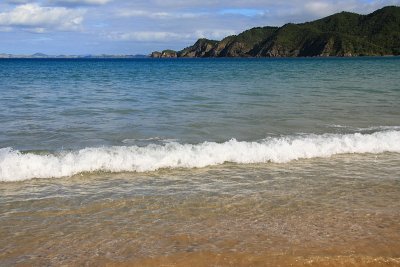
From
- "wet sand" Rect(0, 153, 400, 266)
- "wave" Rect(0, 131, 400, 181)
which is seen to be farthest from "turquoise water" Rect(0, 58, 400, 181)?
"wet sand" Rect(0, 153, 400, 266)

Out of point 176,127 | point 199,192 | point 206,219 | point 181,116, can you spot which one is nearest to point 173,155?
point 199,192

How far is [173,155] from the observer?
1102cm

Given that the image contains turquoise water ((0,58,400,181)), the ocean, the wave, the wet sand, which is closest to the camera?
the wet sand

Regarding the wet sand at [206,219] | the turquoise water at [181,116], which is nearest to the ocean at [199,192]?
the wet sand at [206,219]

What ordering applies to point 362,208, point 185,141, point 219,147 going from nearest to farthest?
point 362,208
point 219,147
point 185,141

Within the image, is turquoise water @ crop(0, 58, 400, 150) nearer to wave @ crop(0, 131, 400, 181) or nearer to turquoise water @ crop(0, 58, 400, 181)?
turquoise water @ crop(0, 58, 400, 181)

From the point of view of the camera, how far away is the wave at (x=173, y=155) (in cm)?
1008

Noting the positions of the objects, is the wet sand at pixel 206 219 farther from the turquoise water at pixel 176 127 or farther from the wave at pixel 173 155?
the turquoise water at pixel 176 127

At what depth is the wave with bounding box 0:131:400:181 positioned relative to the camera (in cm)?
1008

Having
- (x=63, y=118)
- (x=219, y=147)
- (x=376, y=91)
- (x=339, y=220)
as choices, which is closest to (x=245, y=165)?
(x=219, y=147)

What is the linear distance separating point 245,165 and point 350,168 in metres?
2.58

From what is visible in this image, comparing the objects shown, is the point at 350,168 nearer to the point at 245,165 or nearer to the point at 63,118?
the point at 245,165

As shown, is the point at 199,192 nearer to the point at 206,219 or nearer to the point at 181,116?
the point at 206,219

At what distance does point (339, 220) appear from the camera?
6.73 m
